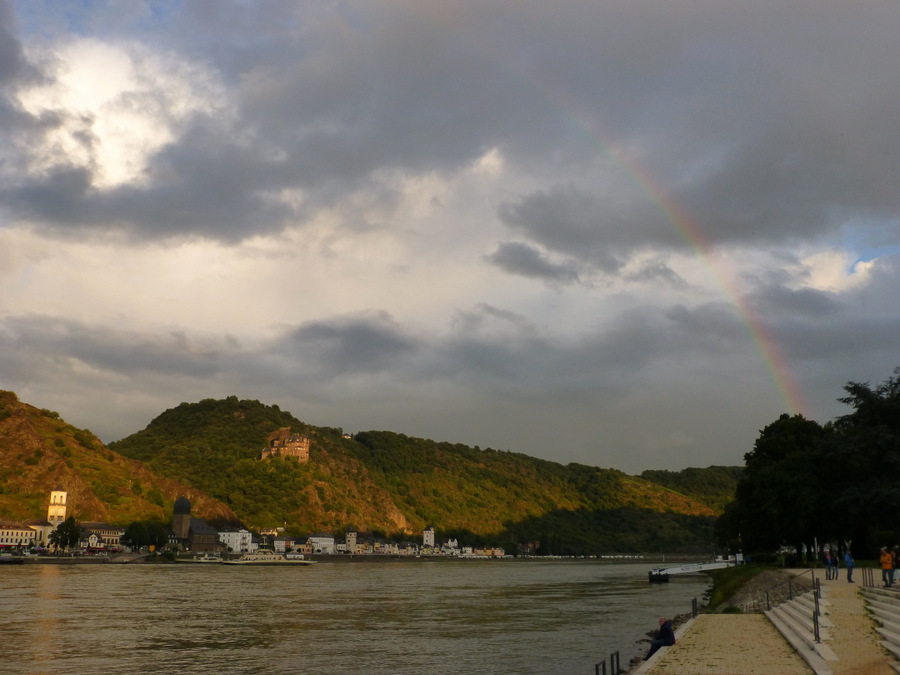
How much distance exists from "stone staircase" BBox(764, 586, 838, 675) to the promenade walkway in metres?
0.15

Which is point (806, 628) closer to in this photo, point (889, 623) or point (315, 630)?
point (889, 623)

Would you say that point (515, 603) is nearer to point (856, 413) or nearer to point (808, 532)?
point (808, 532)

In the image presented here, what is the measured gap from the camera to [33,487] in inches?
6752

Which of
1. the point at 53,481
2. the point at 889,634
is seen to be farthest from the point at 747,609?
the point at 53,481

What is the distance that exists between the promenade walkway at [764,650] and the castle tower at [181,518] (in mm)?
181242

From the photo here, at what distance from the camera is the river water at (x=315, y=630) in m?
31.2

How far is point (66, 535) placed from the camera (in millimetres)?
152875

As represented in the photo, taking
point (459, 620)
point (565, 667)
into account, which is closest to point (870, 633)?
point (565, 667)

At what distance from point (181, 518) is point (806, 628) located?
622 feet

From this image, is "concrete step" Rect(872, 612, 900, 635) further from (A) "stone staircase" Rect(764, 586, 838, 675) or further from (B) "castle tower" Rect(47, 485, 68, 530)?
(B) "castle tower" Rect(47, 485, 68, 530)

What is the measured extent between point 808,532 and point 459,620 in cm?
2913

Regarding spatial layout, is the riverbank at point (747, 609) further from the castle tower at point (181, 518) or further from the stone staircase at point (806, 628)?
the castle tower at point (181, 518)

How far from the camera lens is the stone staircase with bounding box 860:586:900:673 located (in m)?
20.9

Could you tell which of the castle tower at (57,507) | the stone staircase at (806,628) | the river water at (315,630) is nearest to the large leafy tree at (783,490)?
the river water at (315,630)
